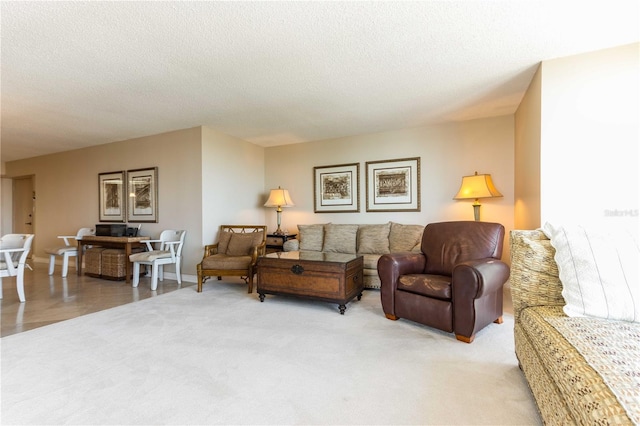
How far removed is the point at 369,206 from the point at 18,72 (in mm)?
4323

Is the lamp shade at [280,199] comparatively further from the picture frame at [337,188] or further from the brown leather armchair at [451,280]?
the brown leather armchair at [451,280]

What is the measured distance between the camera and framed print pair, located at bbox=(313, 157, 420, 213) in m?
4.51

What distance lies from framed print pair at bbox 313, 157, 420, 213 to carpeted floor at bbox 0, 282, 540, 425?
225 cm

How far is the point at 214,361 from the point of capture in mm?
1942

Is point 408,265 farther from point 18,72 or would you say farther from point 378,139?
point 18,72

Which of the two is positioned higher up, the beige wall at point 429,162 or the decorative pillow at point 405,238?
the beige wall at point 429,162

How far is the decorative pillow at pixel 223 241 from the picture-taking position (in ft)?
14.1

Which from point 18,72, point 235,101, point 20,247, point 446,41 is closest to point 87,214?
point 20,247

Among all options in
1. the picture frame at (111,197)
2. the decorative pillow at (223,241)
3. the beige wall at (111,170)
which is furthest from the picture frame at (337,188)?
the picture frame at (111,197)

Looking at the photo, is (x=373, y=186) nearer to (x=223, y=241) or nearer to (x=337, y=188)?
(x=337, y=188)

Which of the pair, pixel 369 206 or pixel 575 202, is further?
pixel 369 206

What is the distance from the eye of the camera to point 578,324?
1290mm

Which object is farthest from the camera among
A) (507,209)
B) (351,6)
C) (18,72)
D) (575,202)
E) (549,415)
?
(507,209)

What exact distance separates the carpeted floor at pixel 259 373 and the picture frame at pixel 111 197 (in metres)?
2.92
